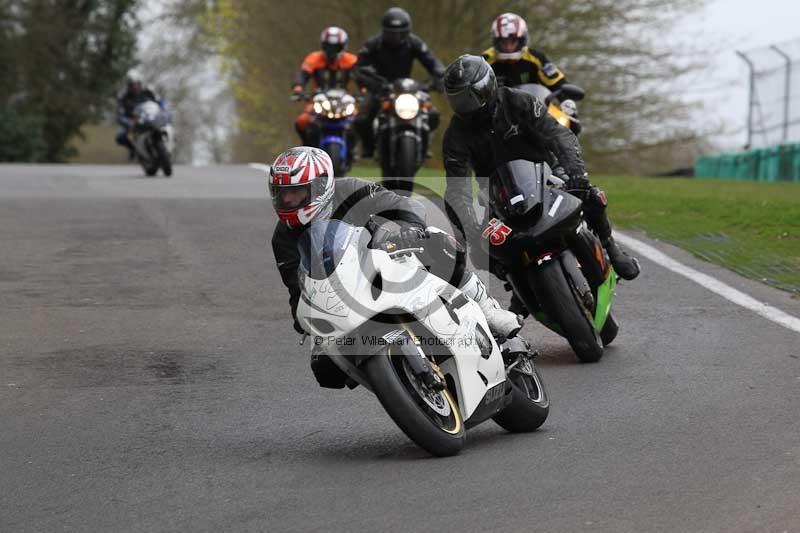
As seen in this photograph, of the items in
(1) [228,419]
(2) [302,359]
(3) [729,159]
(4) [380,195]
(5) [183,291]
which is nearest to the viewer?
(4) [380,195]

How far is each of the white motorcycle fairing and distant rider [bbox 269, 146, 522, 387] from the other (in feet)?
0.55

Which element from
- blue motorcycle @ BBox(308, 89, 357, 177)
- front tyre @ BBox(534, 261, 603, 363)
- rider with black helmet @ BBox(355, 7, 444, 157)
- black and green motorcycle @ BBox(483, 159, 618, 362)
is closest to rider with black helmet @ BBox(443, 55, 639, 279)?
black and green motorcycle @ BBox(483, 159, 618, 362)

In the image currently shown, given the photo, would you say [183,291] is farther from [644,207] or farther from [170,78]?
[170,78]

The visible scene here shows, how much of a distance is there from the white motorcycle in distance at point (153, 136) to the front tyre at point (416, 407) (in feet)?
55.9

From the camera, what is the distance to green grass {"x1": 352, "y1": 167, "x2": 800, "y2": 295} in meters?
12.2

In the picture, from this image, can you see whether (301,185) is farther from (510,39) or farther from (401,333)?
(510,39)

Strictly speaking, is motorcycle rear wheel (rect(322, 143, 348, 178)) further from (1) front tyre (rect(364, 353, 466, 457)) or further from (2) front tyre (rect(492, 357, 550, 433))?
(1) front tyre (rect(364, 353, 466, 457))

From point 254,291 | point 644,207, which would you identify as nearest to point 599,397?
point 254,291

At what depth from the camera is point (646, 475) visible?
232 inches

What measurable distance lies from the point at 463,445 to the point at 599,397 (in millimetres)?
1403

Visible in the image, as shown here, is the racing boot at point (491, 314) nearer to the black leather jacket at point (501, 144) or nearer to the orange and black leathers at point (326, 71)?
the black leather jacket at point (501, 144)

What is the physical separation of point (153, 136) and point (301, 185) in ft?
55.6

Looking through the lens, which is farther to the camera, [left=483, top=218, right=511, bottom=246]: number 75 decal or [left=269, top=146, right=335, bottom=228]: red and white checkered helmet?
[left=483, top=218, right=511, bottom=246]: number 75 decal

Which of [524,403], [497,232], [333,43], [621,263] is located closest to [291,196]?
[524,403]
